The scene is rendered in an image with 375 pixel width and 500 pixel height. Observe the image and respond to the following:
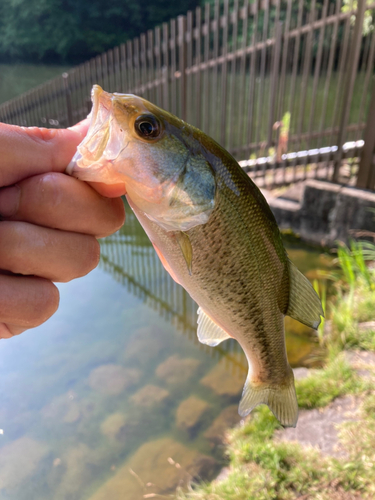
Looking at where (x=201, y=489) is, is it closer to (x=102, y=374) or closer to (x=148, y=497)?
(x=148, y=497)

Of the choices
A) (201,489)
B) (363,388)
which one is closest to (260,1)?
(363,388)

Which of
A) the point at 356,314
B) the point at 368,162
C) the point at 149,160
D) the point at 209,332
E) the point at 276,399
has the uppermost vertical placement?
the point at 149,160

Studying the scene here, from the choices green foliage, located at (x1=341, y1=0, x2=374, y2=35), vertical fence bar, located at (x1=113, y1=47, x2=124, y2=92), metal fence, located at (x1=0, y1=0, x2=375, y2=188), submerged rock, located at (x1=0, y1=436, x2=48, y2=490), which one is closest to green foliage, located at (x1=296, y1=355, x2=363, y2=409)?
submerged rock, located at (x1=0, y1=436, x2=48, y2=490)

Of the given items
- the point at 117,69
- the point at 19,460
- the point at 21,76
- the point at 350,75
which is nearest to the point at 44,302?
the point at 19,460

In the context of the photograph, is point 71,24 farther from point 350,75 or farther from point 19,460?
point 19,460

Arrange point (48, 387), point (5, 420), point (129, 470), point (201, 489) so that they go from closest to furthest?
point (201, 489) < point (129, 470) < point (5, 420) < point (48, 387)

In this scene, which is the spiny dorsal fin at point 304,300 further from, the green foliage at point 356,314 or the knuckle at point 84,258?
the green foliage at point 356,314
